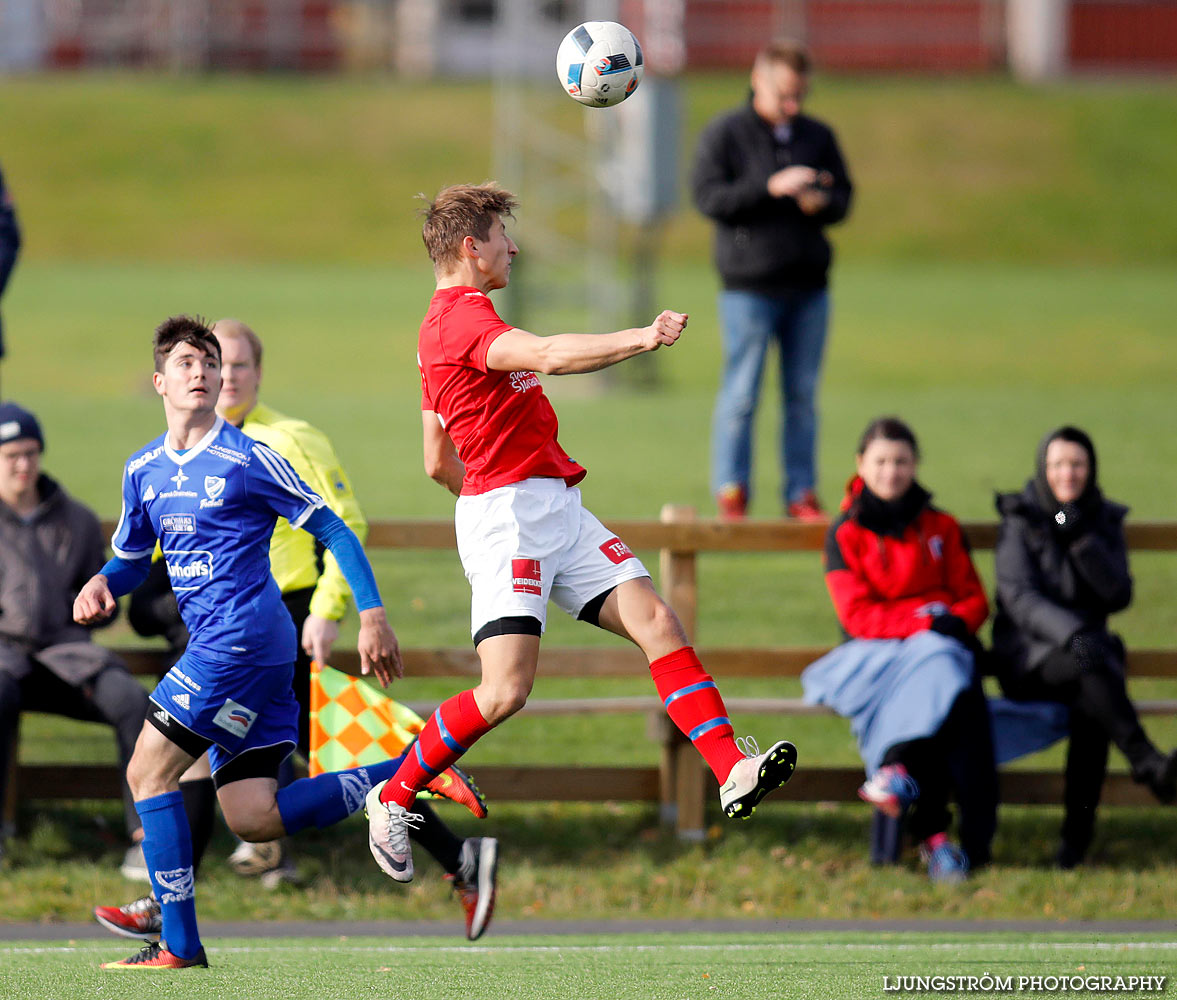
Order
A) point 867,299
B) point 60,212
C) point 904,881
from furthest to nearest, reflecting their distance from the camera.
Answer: point 60,212 → point 867,299 → point 904,881

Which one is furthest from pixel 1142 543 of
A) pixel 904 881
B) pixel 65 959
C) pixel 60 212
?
pixel 60 212

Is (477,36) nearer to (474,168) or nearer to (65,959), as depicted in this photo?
(474,168)

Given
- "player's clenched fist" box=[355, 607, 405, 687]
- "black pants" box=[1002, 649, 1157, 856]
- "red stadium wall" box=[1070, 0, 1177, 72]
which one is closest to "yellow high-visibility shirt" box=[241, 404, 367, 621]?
"player's clenched fist" box=[355, 607, 405, 687]

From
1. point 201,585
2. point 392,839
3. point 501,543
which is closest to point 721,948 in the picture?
point 392,839

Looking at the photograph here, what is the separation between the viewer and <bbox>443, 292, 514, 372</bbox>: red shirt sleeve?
468 centimetres

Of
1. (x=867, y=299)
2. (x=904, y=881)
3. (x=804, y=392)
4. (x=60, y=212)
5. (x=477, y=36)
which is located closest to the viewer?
(x=904, y=881)

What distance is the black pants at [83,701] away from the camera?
639 cm

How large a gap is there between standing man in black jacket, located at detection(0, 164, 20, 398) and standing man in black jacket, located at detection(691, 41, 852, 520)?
3471 mm

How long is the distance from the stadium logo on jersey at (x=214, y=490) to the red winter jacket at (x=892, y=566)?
2922 millimetres

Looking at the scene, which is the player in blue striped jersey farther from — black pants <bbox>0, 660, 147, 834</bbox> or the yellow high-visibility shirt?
black pants <bbox>0, 660, 147, 834</bbox>

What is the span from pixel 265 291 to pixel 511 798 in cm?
2454

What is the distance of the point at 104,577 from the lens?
200 inches

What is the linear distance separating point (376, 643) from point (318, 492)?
3.96 feet

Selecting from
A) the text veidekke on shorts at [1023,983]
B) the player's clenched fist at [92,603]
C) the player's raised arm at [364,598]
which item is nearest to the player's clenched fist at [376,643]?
the player's raised arm at [364,598]
